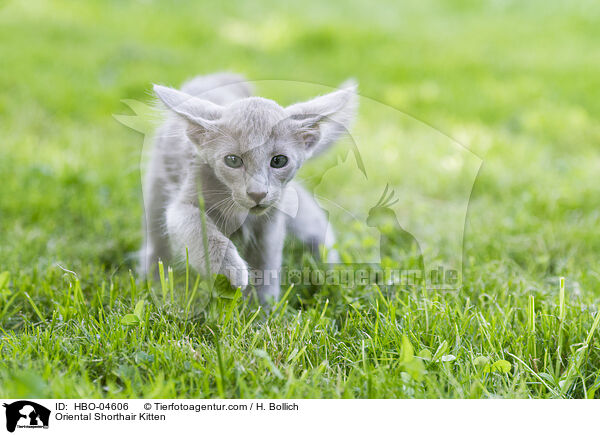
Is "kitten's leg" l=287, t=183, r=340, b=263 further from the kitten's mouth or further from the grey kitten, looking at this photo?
the kitten's mouth

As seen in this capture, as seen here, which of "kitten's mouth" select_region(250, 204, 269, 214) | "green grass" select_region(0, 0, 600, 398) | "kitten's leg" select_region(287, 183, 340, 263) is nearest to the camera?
"green grass" select_region(0, 0, 600, 398)

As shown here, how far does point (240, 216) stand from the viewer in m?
1.88

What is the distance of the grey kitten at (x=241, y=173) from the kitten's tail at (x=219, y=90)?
250mm

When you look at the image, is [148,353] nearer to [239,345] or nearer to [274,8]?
[239,345]

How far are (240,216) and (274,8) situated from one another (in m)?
6.00

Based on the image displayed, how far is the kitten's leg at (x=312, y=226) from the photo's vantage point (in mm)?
2186

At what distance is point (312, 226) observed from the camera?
237 centimetres

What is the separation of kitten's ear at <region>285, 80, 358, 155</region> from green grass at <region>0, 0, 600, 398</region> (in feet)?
0.69

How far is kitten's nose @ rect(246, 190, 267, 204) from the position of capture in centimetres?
172

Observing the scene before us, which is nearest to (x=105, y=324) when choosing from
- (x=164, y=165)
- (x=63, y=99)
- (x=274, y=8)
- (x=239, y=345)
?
(x=239, y=345)
